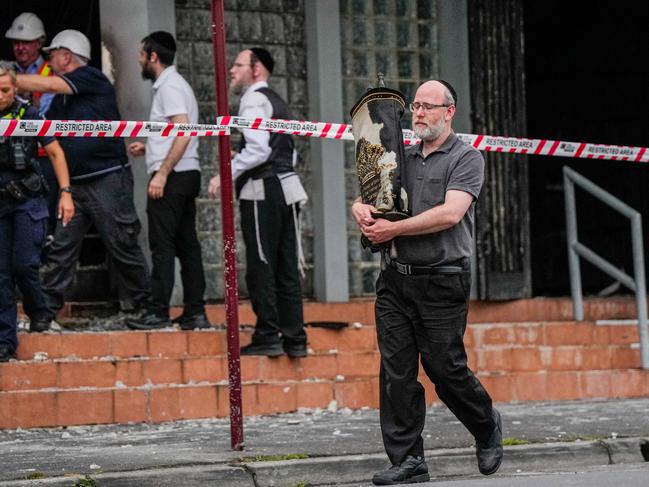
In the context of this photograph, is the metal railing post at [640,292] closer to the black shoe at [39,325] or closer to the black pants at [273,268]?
the black pants at [273,268]

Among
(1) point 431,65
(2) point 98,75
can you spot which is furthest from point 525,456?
(1) point 431,65

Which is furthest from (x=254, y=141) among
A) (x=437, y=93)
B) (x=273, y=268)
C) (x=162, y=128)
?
(x=437, y=93)

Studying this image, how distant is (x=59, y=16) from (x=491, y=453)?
6642 mm

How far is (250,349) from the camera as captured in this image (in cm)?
1059

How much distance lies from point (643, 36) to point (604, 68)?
1.97 ft

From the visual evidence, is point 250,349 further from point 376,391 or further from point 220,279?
point 220,279

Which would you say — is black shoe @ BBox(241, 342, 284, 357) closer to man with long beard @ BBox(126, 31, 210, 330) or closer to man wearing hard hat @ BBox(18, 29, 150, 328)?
man with long beard @ BBox(126, 31, 210, 330)

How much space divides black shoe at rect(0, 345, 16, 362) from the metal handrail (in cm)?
455

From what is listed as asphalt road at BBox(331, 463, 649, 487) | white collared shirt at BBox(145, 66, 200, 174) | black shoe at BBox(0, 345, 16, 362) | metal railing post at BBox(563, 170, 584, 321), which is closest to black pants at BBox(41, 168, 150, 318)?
white collared shirt at BBox(145, 66, 200, 174)

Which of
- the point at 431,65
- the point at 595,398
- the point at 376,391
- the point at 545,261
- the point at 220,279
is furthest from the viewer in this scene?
the point at 545,261

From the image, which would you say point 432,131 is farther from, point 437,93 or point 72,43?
point 72,43

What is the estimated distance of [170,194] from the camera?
10.9 m

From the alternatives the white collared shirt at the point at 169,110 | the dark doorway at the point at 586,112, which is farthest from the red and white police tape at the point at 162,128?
the dark doorway at the point at 586,112

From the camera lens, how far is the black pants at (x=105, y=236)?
10.8 m
